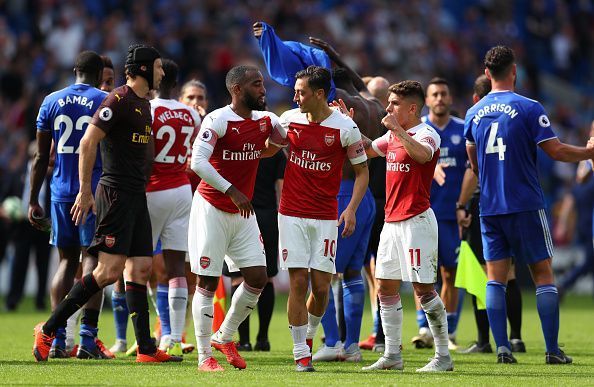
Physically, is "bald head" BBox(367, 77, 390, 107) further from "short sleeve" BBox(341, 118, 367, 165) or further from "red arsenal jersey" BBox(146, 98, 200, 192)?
"short sleeve" BBox(341, 118, 367, 165)

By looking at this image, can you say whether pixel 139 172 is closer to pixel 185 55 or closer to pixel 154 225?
pixel 154 225

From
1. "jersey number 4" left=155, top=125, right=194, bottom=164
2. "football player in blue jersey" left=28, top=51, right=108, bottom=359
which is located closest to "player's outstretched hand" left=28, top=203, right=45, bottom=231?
"football player in blue jersey" left=28, top=51, right=108, bottom=359

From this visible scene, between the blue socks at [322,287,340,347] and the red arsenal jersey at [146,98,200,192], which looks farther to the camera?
the red arsenal jersey at [146,98,200,192]

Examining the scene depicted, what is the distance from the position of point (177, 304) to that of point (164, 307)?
1.91 ft

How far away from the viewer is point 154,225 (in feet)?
33.7

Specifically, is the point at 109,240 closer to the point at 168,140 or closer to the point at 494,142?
the point at 168,140

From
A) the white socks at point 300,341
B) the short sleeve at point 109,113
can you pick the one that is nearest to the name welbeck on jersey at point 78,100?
the short sleeve at point 109,113

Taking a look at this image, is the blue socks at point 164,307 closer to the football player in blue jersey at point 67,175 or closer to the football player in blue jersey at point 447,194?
the football player in blue jersey at point 67,175

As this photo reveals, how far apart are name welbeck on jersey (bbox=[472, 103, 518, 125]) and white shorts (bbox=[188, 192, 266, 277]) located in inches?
88.1

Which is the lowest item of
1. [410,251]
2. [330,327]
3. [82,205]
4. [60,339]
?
[60,339]

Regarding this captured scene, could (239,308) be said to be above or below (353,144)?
below

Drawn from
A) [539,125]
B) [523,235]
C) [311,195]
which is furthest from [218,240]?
[539,125]

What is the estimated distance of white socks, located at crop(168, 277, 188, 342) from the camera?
10164 mm

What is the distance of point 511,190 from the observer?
9.58m
